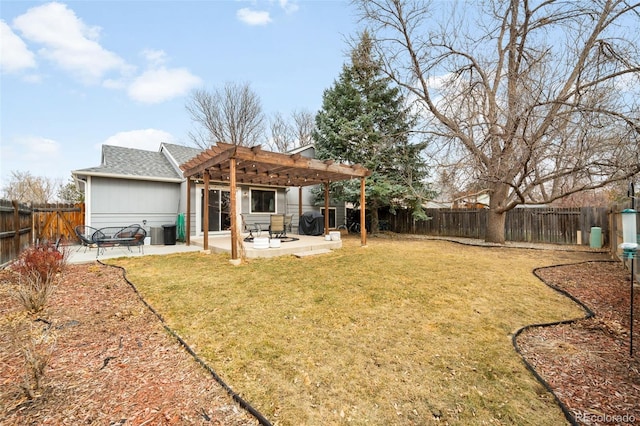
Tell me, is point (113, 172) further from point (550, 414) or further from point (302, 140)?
point (302, 140)

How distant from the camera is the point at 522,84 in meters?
7.08

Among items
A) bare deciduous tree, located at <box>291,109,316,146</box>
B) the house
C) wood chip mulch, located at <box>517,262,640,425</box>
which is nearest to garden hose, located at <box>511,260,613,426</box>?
wood chip mulch, located at <box>517,262,640,425</box>

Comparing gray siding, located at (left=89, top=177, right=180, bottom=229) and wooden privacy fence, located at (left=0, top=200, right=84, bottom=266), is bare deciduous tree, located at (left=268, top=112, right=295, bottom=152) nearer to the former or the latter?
gray siding, located at (left=89, top=177, right=180, bottom=229)

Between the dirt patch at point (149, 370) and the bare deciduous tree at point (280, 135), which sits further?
the bare deciduous tree at point (280, 135)

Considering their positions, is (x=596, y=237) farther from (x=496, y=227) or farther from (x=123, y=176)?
(x=123, y=176)

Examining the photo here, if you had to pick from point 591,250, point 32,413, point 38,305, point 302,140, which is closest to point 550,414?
point 32,413

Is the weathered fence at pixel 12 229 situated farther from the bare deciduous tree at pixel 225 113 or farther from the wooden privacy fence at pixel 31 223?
the bare deciduous tree at pixel 225 113

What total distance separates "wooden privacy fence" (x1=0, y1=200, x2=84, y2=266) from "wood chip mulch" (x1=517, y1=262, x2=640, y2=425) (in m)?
8.89

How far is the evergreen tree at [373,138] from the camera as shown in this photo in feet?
38.5

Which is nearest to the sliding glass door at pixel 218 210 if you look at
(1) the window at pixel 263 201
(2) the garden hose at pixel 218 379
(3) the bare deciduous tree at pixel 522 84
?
(1) the window at pixel 263 201

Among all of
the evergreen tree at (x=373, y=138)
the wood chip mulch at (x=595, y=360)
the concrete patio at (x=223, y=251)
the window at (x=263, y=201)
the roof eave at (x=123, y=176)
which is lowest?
the wood chip mulch at (x=595, y=360)

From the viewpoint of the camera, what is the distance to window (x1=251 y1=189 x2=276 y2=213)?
12125mm

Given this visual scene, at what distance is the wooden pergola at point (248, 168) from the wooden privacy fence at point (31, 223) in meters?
3.86

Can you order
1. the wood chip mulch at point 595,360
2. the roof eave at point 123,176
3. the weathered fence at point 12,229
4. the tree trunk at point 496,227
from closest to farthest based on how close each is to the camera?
the wood chip mulch at point 595,360 < the weathered fence at point 12,229 < the roof eave at point 123,176 < the tree trunk at point 496,227
